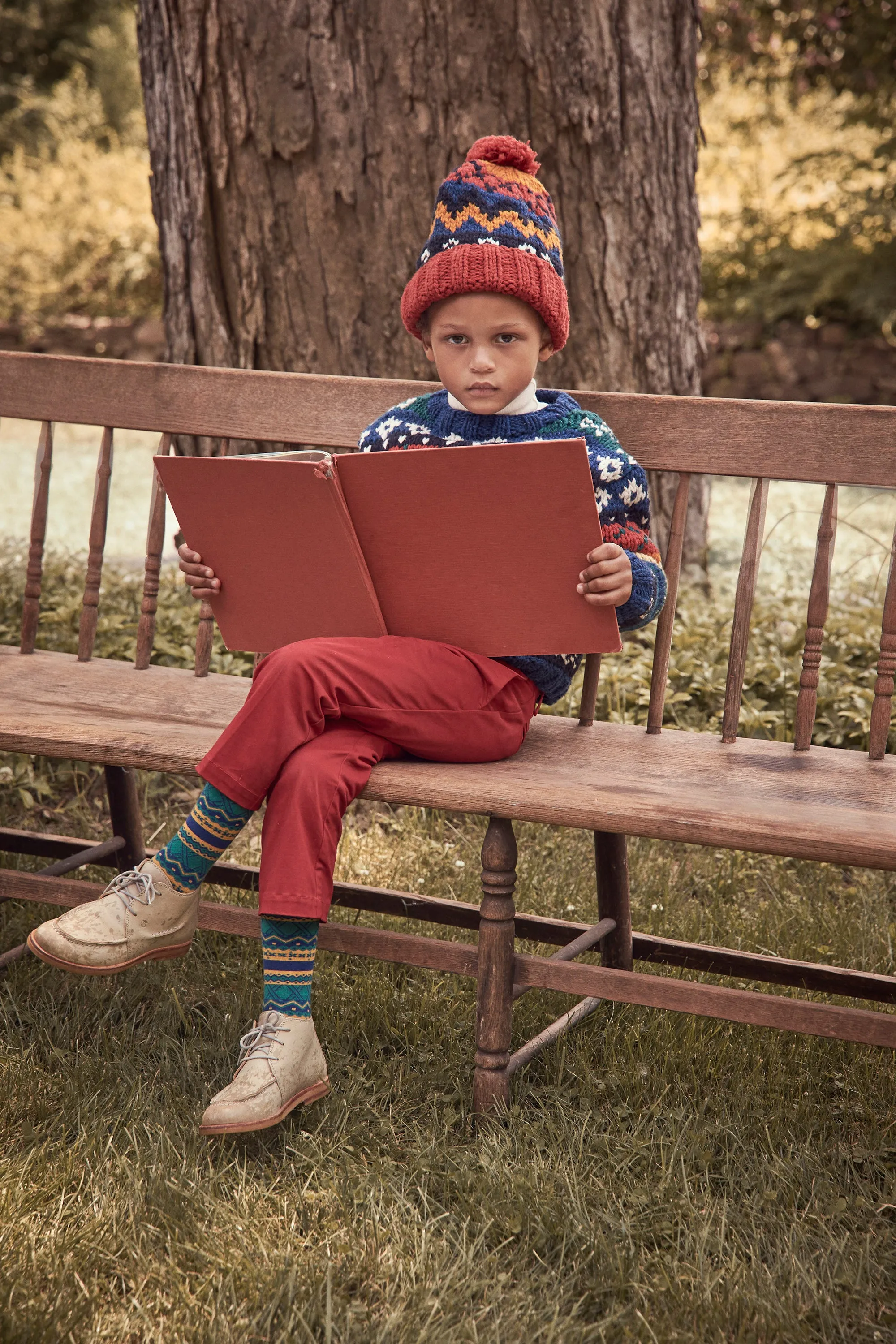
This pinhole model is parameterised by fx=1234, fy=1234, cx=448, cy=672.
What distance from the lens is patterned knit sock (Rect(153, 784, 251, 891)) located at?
79.0 inches

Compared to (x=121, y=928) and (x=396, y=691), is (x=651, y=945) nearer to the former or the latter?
(x=396, y=691)

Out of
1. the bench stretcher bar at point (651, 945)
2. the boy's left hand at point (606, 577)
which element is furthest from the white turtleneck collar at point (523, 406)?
the bench stretcher bar at point (651, 945)

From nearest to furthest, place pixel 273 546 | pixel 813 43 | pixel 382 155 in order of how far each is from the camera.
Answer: pixel 273 546 → pixel 382 155 → pixel 813 43

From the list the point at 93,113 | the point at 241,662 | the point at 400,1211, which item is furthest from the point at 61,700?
the point at 93,113

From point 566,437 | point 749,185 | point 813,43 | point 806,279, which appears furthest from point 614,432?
point 749,185

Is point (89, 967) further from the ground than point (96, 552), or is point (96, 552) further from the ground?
point (96, 552)

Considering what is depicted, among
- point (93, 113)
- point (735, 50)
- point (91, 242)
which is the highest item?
point (93, 113)

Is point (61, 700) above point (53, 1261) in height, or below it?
above

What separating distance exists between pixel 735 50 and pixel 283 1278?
34.2 feet

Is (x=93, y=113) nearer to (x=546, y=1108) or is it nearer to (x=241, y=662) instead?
(x=241, y=662)

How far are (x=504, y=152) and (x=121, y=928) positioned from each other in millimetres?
1557

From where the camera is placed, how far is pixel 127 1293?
1660 mm

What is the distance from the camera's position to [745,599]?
2355mm

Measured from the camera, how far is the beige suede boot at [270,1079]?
183cm
